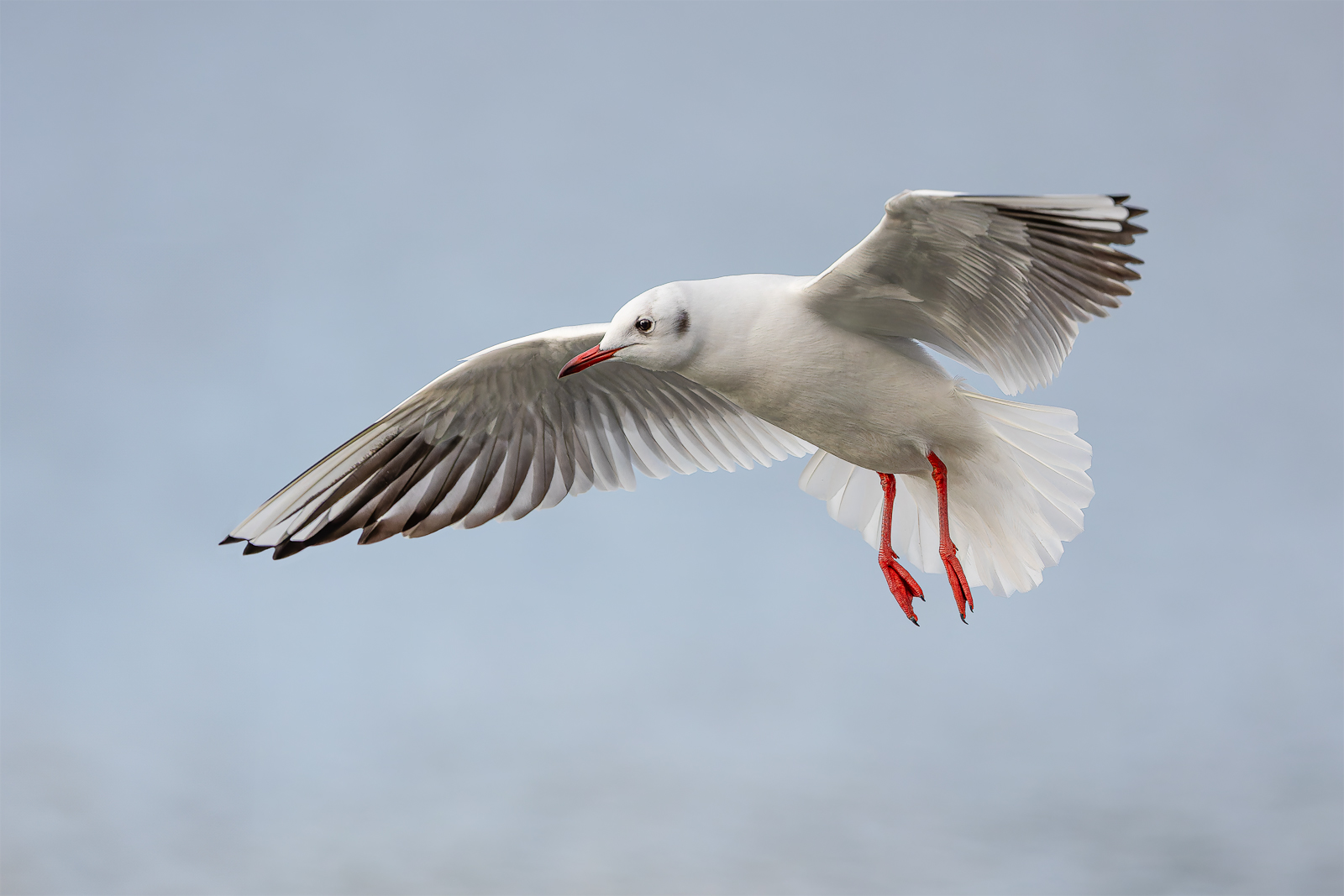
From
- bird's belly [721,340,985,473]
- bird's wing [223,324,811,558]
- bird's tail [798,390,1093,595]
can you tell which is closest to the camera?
bird's belly [721,340,985,473]

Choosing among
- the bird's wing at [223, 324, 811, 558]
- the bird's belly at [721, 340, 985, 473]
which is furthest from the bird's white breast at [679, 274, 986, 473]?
the bird's wing at [223, 324, 811, 558]

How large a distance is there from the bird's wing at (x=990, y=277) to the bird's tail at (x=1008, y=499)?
0.28 m

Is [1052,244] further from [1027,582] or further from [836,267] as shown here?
[1027,582]

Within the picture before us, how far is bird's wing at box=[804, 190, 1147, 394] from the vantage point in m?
3.62

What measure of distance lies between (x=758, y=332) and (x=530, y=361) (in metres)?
1.18

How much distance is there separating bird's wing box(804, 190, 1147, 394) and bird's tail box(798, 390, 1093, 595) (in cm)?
28

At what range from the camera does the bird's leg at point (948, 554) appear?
432 centimetres

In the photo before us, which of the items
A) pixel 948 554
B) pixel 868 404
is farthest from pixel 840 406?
pixel 948 554

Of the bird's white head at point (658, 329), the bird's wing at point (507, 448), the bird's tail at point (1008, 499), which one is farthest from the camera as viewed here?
the bird's wing at point (507, 448)

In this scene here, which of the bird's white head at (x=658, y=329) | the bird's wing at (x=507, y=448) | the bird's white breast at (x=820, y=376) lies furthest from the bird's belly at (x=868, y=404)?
the bird's wing at (x=507, y=448)

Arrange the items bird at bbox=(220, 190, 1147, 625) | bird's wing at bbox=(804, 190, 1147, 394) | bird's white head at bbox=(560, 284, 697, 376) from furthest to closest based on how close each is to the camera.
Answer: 1. bird's white head at bbox=(560, 284, 697, 376)
2. bird at bbox=(220, 190, 1147, 625)
3. bird's wing at bbox=(804, 190, 1147, 394)

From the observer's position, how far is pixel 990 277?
3.95 meters

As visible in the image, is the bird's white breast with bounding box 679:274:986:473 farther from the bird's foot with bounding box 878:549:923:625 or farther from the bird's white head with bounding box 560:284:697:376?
the bird's foot with bounding box 878:549:923:625

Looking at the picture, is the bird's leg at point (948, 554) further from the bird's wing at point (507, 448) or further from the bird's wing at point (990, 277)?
the bird's wing at point (507, 448)
